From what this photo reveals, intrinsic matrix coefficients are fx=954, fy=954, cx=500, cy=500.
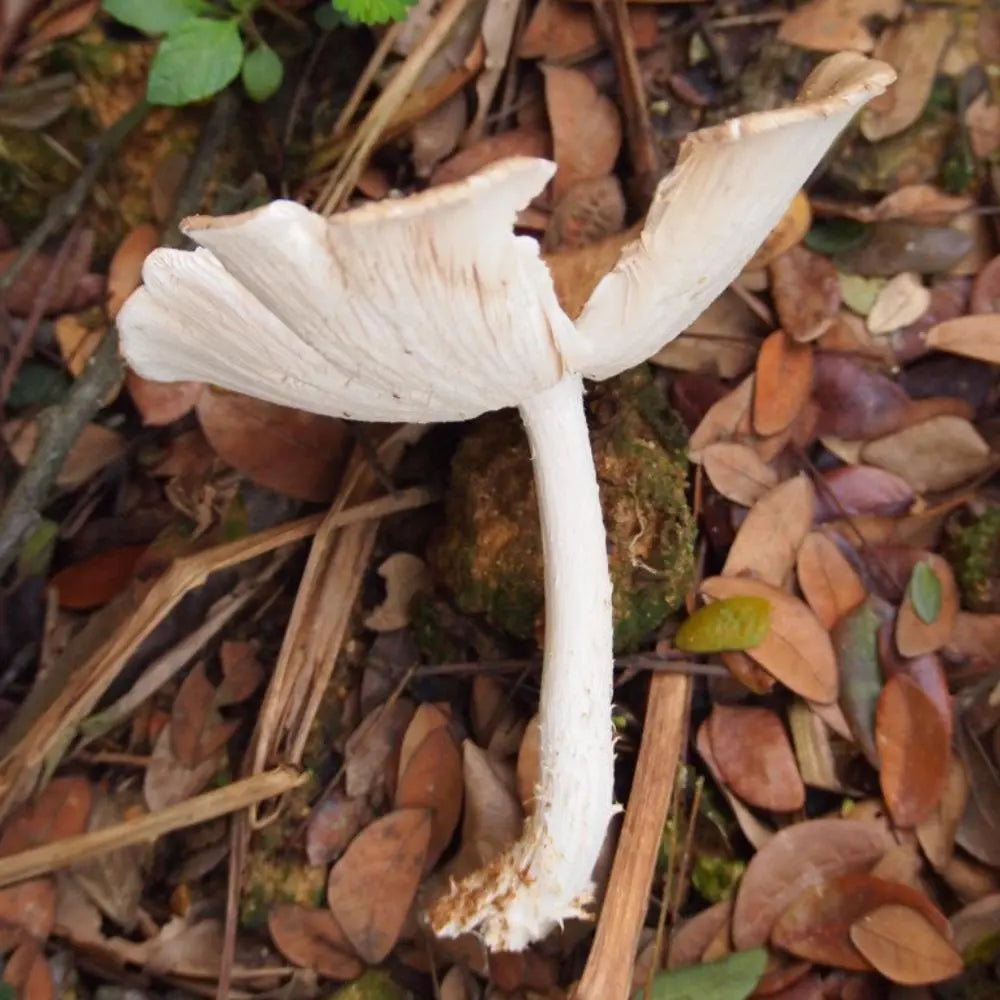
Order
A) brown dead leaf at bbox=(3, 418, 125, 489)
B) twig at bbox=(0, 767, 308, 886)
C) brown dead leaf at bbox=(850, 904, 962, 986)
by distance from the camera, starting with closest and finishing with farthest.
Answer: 1. brown dead leaf at bbox=(850, 904, 962, 986)
2. twig at bbox=(0, 767, 308, 886)
3. brown dead leaf at bbox=(3, 418, 125, 489)

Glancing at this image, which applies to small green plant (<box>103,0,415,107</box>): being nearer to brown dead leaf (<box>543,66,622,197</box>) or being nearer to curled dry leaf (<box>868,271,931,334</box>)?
brown dead leaf (<box>543,66,622,197</box>)

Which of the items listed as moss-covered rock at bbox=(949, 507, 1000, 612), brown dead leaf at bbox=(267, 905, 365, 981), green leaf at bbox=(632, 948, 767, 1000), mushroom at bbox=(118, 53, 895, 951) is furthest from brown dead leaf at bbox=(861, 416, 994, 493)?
brown dead leaf at bbox=(267, 905, 365, 981)

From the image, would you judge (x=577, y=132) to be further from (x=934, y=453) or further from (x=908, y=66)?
(x=934, y=453)

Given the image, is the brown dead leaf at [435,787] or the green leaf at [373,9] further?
the brown dead leaf at [435,787]

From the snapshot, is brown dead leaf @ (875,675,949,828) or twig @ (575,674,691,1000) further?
brown dead leaf @ (875,675,949,828)

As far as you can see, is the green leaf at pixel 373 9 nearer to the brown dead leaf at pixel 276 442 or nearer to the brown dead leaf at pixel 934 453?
the brown dead leaf at pixel 276 442

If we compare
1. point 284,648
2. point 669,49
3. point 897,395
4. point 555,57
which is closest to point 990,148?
point 897,395

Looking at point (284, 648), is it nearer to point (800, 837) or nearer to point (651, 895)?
point (651, 895)

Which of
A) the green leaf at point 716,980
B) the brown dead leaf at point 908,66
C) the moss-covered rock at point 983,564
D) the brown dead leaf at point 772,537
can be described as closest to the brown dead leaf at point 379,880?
the green leaf at point 716,980

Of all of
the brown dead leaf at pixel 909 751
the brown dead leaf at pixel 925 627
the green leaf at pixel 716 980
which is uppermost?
the brown dead leaf at pixel 925 627
